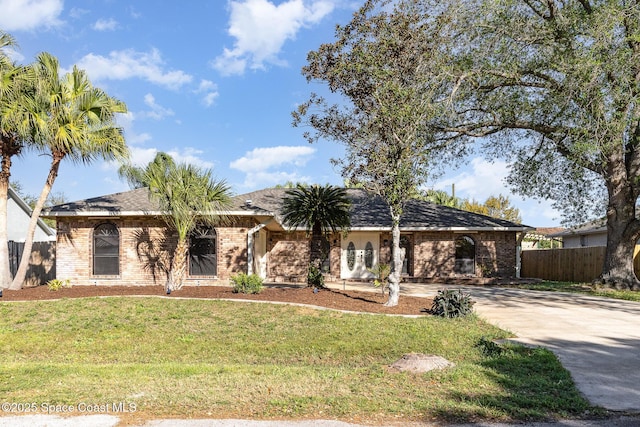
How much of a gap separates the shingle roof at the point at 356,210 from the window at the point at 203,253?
1519mm

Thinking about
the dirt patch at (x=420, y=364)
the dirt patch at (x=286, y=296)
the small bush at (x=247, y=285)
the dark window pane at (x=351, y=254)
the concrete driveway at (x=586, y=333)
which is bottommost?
the concrete driveway at (x=586, y=333)

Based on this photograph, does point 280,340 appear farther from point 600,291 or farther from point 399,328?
point 600,291

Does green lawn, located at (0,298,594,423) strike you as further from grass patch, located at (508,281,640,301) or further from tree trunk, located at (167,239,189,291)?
grass patch, located at (508,281,640,301)

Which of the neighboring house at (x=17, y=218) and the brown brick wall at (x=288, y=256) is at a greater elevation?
the neighboring house at (x=17, y=218)

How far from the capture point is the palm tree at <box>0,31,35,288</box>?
13.3m

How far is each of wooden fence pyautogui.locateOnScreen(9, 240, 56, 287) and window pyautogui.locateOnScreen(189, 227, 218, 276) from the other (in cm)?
684

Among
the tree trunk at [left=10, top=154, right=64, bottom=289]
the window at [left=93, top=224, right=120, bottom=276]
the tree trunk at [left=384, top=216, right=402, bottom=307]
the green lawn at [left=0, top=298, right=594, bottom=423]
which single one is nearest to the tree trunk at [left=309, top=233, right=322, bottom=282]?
the tree trunk at [left=384, top=216, right=402, bottom=307]

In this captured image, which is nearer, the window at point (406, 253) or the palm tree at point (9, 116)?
the palm tree at point (9, 116)

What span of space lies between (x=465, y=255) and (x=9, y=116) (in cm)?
1899

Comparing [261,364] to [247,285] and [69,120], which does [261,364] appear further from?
[69,120]

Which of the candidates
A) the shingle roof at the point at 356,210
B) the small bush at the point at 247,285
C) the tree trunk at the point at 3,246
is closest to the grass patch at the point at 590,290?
the shingle roof at the point at 356,210

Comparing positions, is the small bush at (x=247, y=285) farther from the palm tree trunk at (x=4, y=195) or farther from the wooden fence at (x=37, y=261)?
the wooden fence at (x=37, y=261)

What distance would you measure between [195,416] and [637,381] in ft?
18.9

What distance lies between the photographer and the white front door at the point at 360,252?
22.6 m
